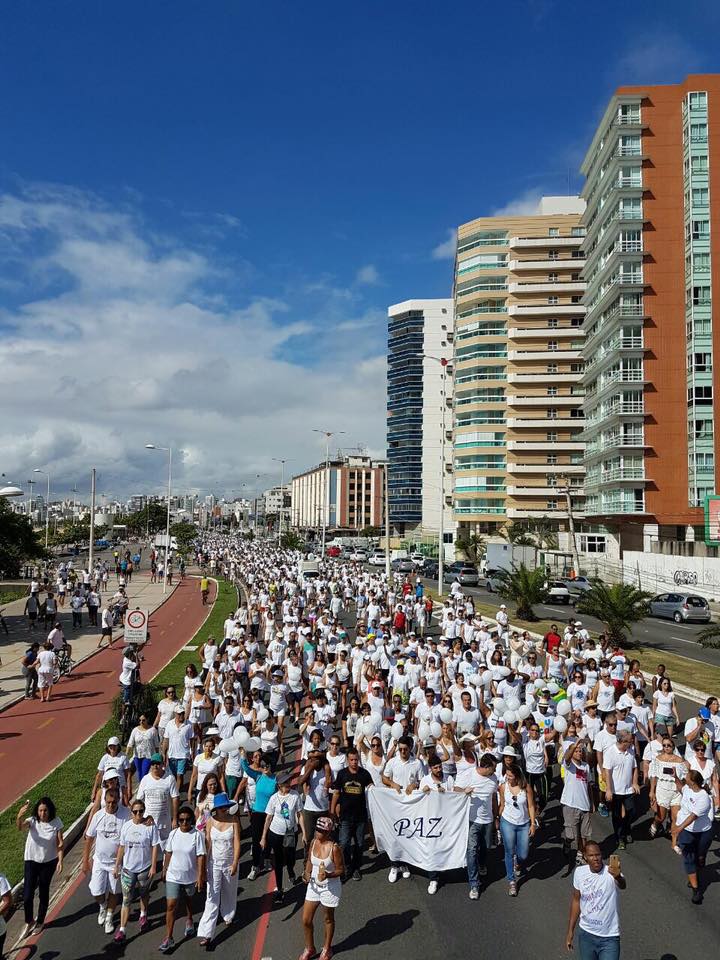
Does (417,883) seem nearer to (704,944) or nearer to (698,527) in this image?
(704,944)

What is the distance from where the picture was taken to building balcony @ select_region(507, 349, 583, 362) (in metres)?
79.9

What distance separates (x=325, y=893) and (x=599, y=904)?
239cm

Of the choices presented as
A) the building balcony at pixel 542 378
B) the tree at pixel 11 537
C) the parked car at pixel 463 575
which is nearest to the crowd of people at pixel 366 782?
the tree at pixel 11 537

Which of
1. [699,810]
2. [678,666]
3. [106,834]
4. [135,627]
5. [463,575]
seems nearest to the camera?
[106,834]

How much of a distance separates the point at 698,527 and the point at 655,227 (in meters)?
23.4

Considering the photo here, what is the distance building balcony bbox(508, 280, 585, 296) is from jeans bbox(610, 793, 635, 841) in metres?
77.0

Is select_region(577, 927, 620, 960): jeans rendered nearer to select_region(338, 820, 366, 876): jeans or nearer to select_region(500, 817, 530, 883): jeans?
select_region(500, 817, 530, 883): jeans

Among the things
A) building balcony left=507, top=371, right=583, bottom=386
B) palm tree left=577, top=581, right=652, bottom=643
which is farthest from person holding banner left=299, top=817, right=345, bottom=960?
building balcony left=507, top=371, right=583, bottom=386

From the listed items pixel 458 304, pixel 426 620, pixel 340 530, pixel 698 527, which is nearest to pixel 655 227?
pixel 698 527

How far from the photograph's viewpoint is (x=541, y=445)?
8025 cm

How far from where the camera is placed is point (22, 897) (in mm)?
7977

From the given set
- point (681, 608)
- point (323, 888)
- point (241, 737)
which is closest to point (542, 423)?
point (681, 608)

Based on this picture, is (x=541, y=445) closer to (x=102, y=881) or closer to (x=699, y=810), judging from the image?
(x=699, y=810)

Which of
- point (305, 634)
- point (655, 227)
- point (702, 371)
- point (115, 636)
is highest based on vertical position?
point (655, 227)
